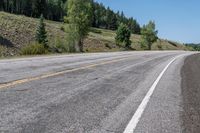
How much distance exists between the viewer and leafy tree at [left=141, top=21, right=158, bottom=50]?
111 m

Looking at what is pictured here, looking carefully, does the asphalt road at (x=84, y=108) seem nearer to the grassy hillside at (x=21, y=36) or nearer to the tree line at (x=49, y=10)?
the grassy hillside at (x=21, y=36)

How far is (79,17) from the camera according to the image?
59.9 metres

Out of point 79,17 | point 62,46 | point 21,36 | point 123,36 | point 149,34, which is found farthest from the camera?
point 149,34

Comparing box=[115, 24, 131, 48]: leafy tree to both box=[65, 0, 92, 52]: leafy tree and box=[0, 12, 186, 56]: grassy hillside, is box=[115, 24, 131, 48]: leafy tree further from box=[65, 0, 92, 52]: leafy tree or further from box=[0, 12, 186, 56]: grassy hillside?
box=[65, 0, 92, 52]: leafy tree

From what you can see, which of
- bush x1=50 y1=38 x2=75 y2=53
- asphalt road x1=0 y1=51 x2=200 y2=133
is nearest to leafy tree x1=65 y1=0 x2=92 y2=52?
bush x1=50 y1=38 x2=75 y2=53

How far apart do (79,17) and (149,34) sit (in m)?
54.1

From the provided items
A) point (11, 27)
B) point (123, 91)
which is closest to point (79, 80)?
point (123, 91)

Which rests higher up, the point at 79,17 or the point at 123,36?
the point at 79,17

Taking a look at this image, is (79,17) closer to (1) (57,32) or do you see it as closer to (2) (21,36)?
(2) (21,36)

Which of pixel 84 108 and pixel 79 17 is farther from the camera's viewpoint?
pixel 79 17

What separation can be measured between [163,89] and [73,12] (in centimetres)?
5006

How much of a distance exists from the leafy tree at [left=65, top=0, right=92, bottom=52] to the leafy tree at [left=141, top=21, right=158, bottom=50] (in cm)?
5134

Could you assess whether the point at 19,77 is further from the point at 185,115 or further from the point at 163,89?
the point at 185,115

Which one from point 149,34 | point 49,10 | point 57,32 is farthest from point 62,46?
point 49,10
